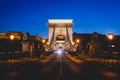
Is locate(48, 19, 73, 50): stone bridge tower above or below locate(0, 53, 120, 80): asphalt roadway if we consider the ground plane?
above

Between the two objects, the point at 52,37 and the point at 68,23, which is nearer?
the point at 68,23

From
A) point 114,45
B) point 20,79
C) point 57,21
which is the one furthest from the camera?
point 57,21

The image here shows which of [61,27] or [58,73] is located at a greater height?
[61,27]

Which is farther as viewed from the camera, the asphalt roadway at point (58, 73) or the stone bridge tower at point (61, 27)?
the stone bridge tower at point (61, 27)

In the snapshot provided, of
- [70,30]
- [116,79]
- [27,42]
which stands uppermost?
[70,30]

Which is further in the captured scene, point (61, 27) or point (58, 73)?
point (61, 27)

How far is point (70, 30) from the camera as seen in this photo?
560 ft

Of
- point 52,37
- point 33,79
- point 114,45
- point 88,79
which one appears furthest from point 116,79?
point 52,37

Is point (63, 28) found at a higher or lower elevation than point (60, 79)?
higher

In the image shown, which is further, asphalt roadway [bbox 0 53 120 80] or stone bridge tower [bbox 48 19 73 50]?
stone bridge tower [bbox 48 19 73 50]

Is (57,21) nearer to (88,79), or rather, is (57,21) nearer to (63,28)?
(63,28)

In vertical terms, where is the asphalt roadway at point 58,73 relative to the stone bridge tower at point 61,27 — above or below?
below

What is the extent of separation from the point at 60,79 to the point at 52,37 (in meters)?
168

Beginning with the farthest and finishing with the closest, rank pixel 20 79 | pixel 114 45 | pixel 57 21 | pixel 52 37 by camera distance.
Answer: pixel 52 37 → pixel 57 21 → pixel 114 45 → pixel 20 79
